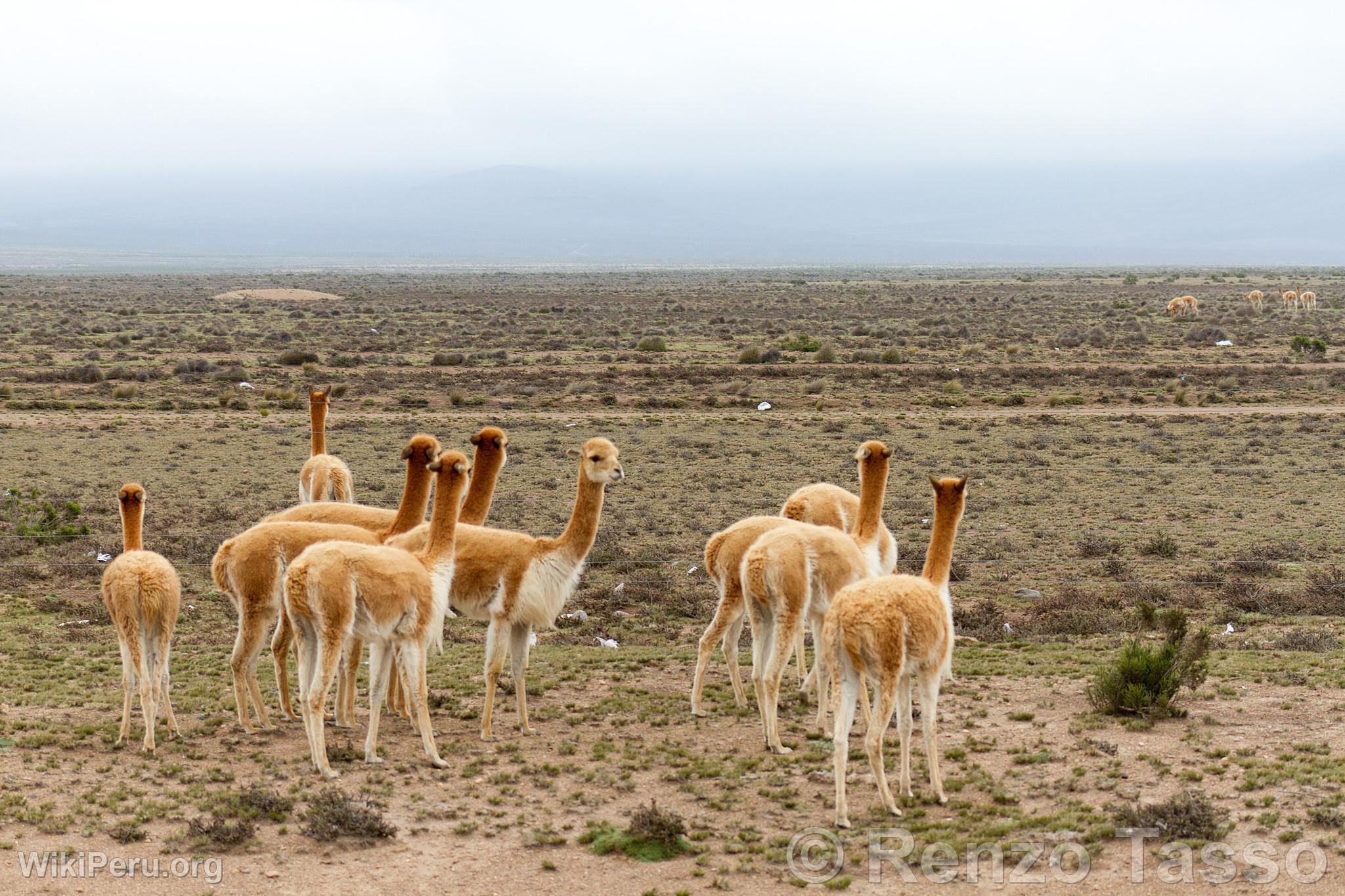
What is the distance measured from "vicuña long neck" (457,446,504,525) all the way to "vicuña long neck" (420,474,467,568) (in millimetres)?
675

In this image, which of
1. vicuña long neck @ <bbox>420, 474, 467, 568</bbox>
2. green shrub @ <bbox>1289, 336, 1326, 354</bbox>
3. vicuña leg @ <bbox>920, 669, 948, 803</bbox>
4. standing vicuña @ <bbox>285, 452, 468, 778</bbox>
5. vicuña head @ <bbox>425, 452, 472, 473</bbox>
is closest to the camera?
vicuña leg @ <bbox>920, 669, 948, 803</bbox>

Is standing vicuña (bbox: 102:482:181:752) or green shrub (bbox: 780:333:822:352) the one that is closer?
standing vicuña (bbox: 102:482:181:752)

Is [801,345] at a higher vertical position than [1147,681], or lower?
higher

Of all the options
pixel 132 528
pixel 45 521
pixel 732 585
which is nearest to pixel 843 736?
pixel 732 585

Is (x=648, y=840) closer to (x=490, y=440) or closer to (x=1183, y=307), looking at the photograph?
(x=490, y=440)

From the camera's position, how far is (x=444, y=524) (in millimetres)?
8586

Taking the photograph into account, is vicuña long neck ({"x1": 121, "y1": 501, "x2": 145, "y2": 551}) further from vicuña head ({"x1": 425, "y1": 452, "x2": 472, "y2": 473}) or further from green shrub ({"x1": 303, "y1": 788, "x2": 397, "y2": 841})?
green shrub ({"x1": 303, "y1": 788, "x2": 397, "y2": 841})

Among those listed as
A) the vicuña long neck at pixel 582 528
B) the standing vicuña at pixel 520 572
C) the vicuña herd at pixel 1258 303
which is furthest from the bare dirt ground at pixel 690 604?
the vicuña herd at pixel 1258 303

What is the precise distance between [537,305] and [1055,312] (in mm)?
28000

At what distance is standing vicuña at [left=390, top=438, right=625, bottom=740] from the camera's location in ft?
29.3

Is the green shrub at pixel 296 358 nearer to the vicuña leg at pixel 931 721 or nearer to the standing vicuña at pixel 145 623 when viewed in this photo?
the standing vicuña at pixel 145 623

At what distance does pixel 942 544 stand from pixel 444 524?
338 centimetres

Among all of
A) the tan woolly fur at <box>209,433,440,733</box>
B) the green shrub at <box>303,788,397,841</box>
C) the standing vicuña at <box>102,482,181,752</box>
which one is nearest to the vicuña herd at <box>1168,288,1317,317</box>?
the tan woolly fur at <box>209,433,440,733</box>

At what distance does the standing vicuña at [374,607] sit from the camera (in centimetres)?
789
